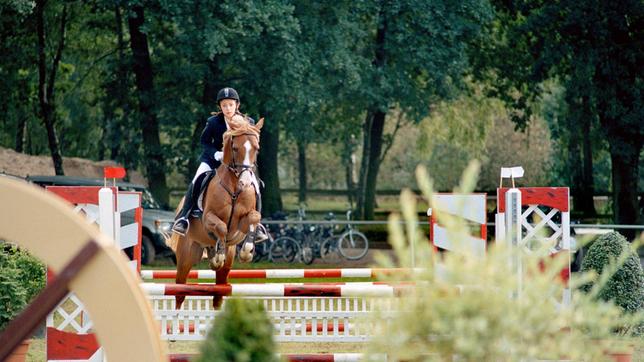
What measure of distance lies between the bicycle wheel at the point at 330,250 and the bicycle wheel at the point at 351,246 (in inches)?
5.7

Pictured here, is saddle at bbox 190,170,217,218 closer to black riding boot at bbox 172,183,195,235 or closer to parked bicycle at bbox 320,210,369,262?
black riding boot at bbox 172,183,195,235

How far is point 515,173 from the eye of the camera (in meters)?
9.33

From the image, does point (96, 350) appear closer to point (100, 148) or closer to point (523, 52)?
point (523, 52)

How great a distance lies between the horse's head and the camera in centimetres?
1110

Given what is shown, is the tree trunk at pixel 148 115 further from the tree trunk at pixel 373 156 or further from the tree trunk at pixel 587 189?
the tree trunk at pixel 587 189

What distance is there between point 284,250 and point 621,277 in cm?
1755

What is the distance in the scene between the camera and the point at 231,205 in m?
11.5

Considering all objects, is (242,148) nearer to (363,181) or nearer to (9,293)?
(9,293)

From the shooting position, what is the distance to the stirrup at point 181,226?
11797 mm

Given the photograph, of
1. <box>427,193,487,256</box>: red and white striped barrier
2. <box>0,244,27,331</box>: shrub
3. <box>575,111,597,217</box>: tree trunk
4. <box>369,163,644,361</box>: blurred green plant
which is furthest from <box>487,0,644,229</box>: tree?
<box>369,163,644,361</box>: blurred green plant

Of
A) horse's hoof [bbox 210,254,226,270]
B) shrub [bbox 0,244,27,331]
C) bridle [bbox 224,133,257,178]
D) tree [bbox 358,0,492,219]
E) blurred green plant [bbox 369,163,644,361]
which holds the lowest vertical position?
shrub [bbox 0,244,27,331]

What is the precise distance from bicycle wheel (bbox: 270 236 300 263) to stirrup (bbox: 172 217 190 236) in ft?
48.3

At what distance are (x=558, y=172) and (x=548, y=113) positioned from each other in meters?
6.70

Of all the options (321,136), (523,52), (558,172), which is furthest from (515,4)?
(558,172)
